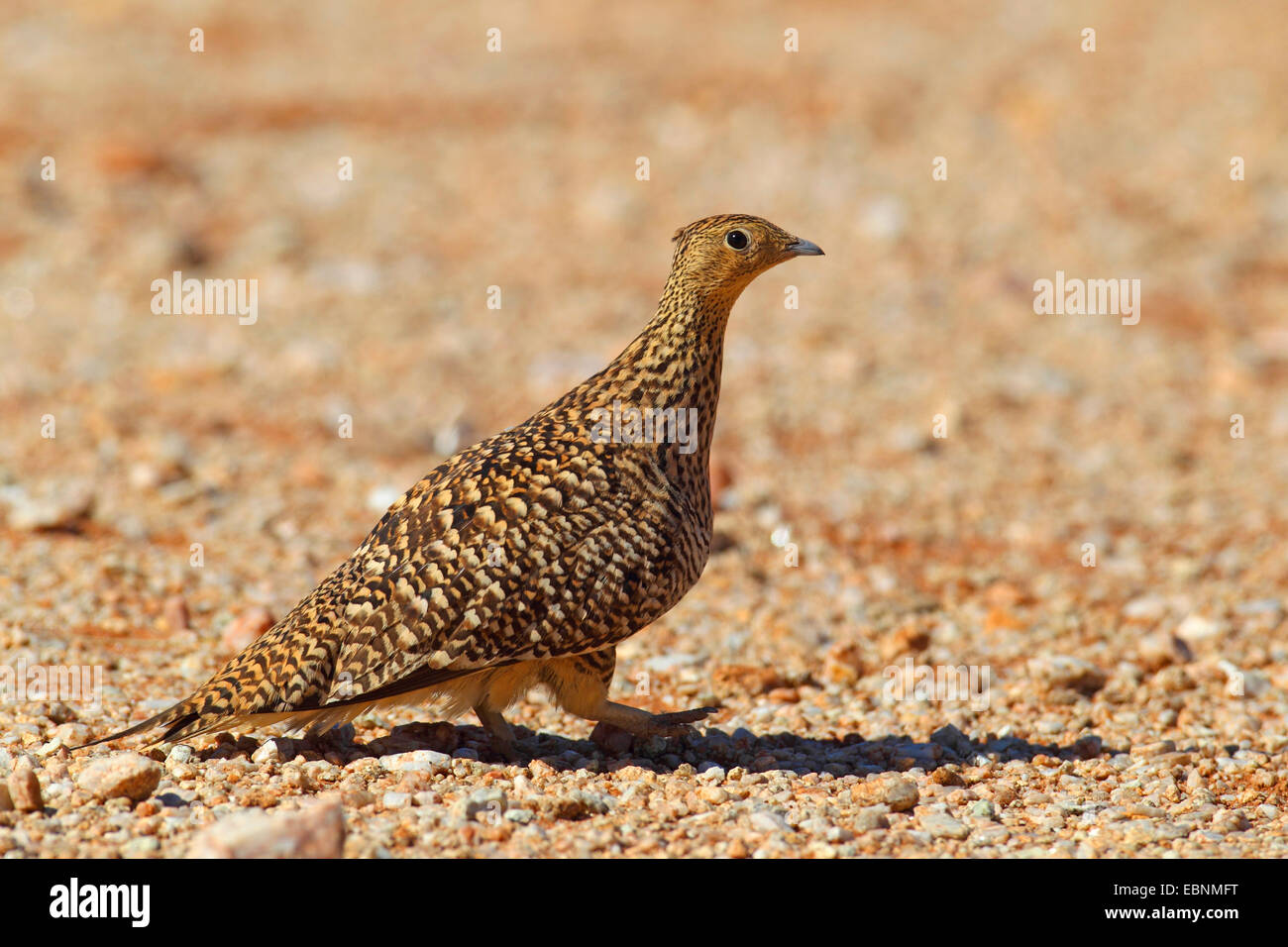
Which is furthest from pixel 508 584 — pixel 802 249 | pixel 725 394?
pixel 725 394

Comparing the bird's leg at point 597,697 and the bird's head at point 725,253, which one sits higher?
the bird's head at point 725,253

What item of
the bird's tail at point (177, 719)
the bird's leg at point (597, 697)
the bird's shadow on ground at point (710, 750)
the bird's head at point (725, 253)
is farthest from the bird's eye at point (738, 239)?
the bird's tail at point (177, 719)

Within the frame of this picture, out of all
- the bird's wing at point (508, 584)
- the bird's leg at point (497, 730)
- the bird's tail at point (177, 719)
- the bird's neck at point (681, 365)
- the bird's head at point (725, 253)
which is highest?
the bird's head at point (725, 253)

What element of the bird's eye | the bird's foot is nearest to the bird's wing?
the bird's foot

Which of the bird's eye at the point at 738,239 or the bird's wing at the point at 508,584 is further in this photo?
the bird's eye at the point at 738,239

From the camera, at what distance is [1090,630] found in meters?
8.45

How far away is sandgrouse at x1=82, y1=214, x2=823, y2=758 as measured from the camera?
5.53 meters

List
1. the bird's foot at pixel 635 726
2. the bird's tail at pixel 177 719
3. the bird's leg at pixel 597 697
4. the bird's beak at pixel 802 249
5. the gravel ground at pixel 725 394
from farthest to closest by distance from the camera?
the bird's beak at pixel 802 249, the bird's foot at pixel 635 726, the bird's leg at pixel 597 697, the gravel ground at pixel 725 394, the bird's tail at pixel 177 719

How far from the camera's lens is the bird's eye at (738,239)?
20.8 ft

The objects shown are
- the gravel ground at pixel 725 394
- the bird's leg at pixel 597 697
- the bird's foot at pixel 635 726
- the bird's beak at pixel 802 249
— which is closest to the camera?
the gravel ground at pixel 725 394

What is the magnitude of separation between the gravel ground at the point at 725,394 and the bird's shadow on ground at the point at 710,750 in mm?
33

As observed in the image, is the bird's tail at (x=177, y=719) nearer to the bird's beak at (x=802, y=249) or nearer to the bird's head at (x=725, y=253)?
the bird's head at (x=725, y=253)
